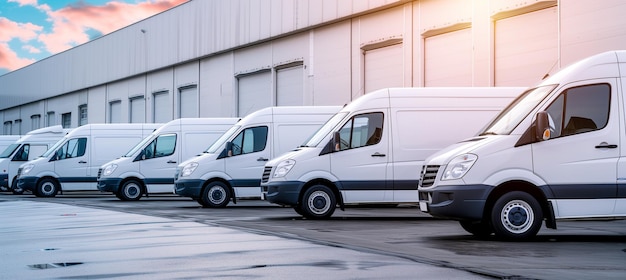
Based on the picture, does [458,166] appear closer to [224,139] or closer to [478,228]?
[478,228]

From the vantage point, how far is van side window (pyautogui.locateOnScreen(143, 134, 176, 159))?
80.6 ft

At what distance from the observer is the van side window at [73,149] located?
2839cm

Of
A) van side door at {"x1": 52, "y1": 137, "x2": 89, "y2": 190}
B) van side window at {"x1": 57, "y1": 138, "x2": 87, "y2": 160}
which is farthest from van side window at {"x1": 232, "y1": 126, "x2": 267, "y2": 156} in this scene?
van side window at {"x1": 57, "y1": 138, "x2": 87, "y2": 160}

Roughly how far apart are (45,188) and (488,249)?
2104cm

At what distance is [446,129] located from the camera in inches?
633

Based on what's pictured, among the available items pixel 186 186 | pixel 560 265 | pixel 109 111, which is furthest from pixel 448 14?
pixel 109 111

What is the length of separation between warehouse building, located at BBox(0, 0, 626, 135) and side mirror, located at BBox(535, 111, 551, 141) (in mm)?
8882

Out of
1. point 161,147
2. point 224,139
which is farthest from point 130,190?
point 224,139

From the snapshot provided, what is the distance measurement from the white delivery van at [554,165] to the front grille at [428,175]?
337mm

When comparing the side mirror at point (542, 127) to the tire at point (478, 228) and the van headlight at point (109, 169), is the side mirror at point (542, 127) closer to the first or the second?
the tire at point (478, 228)

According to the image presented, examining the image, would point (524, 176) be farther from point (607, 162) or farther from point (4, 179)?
point (4, 179)

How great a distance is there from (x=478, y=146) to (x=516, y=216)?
970 mm

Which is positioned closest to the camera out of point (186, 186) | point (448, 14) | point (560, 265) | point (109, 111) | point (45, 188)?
point (560, 265)

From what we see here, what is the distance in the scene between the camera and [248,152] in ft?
65.9
